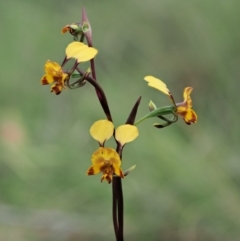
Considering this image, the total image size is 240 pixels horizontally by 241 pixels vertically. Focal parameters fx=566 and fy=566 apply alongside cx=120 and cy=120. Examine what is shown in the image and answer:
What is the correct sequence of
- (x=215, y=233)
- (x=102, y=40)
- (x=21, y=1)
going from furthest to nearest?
1. (x=21, y=1)
2. (x=102, y=40)
3. (x=215, y=233)

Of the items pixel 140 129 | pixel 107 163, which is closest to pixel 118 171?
pixel 107 163

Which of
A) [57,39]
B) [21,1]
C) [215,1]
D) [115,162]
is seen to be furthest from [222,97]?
[115,162]

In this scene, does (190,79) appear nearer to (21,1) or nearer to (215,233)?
(215,233)

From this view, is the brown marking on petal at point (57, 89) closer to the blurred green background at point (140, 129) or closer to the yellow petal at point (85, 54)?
the yellow petal at point (85, 54)

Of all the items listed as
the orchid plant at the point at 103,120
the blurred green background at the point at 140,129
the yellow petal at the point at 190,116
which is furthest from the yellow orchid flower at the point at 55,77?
the blurred green background at the point at 140,129

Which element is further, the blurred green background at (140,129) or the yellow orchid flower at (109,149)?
the blurred green background at (140,129)

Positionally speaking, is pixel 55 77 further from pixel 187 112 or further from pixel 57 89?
pixel 187 112

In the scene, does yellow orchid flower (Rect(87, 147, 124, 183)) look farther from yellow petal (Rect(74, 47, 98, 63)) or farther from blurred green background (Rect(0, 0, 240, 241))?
blurred green background (Rect(0, 0, 240, 241))
